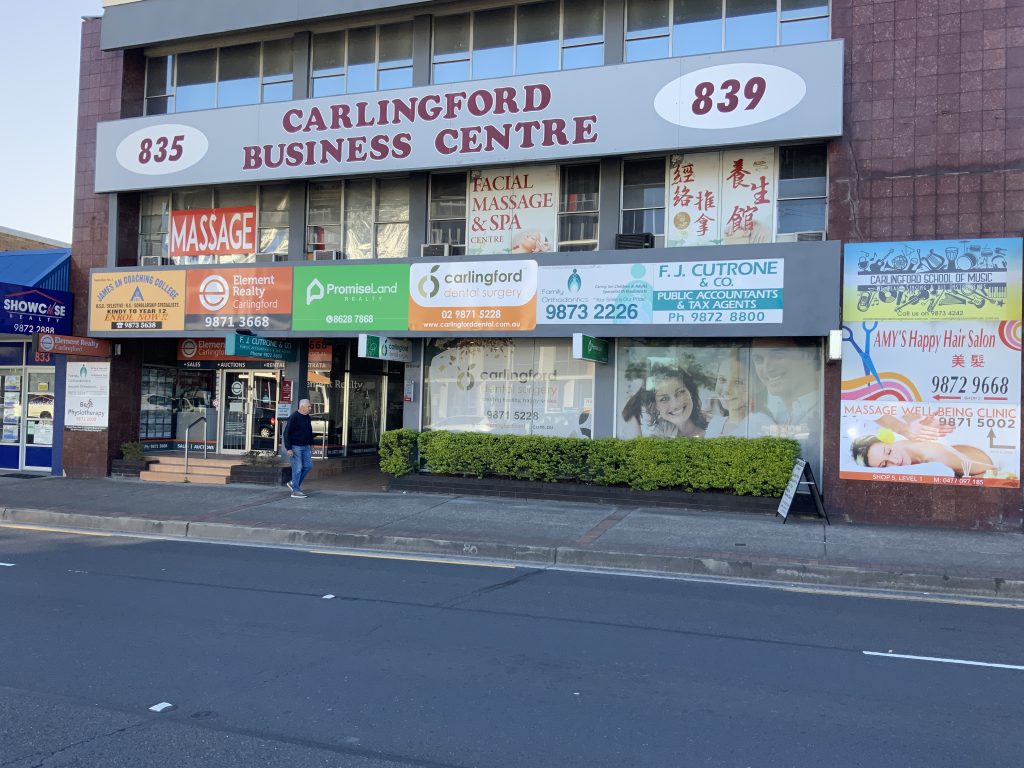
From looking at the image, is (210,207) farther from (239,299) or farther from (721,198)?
(721,198)

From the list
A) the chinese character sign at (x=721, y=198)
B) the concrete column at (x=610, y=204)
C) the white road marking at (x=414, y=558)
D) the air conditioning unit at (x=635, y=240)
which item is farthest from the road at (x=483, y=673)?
the concrete column at (x=610, y=204)

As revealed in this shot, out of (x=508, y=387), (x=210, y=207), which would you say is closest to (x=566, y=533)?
(x=508, y=387)

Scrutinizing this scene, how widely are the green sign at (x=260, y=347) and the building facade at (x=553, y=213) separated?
0.38 feet

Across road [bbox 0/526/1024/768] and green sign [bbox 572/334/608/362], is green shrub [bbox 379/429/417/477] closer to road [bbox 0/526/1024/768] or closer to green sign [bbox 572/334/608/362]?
green sign [bbox 572/334/608/362]

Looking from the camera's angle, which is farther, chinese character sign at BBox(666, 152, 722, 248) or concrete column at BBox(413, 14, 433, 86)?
concrete column at BBox(413, 14, 433, 86)

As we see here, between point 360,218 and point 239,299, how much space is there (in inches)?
114

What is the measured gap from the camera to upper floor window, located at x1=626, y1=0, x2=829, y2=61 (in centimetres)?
1385

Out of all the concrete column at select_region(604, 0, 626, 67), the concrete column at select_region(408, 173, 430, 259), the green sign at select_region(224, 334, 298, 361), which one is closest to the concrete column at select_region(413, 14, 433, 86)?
the concrete column at select_region(408, 173, 430, 259)

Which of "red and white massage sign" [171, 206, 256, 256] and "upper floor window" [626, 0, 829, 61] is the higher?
"upper floor window" [626, 0, 829, 61]

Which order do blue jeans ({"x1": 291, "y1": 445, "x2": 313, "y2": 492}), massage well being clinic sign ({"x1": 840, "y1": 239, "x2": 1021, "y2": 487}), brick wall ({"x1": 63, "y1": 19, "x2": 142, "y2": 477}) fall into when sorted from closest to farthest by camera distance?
massage well being clinic sign ({"x1": 840, "y1": 239, "x2": 1021, "y2": 487}), blue jeans ({"x1": 291, "y1": 445, "x2": 313, "y2": 492}), brick wall ({"x1": 63, "y1": 19, "x2": 142, "y2": 477})

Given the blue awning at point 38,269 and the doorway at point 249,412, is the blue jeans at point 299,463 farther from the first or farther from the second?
the blue awning at point 38,269

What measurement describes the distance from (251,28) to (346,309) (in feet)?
20.0

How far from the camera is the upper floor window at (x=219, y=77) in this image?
17.1 m

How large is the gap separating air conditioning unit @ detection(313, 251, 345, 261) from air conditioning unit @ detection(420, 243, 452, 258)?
189 centimetres
